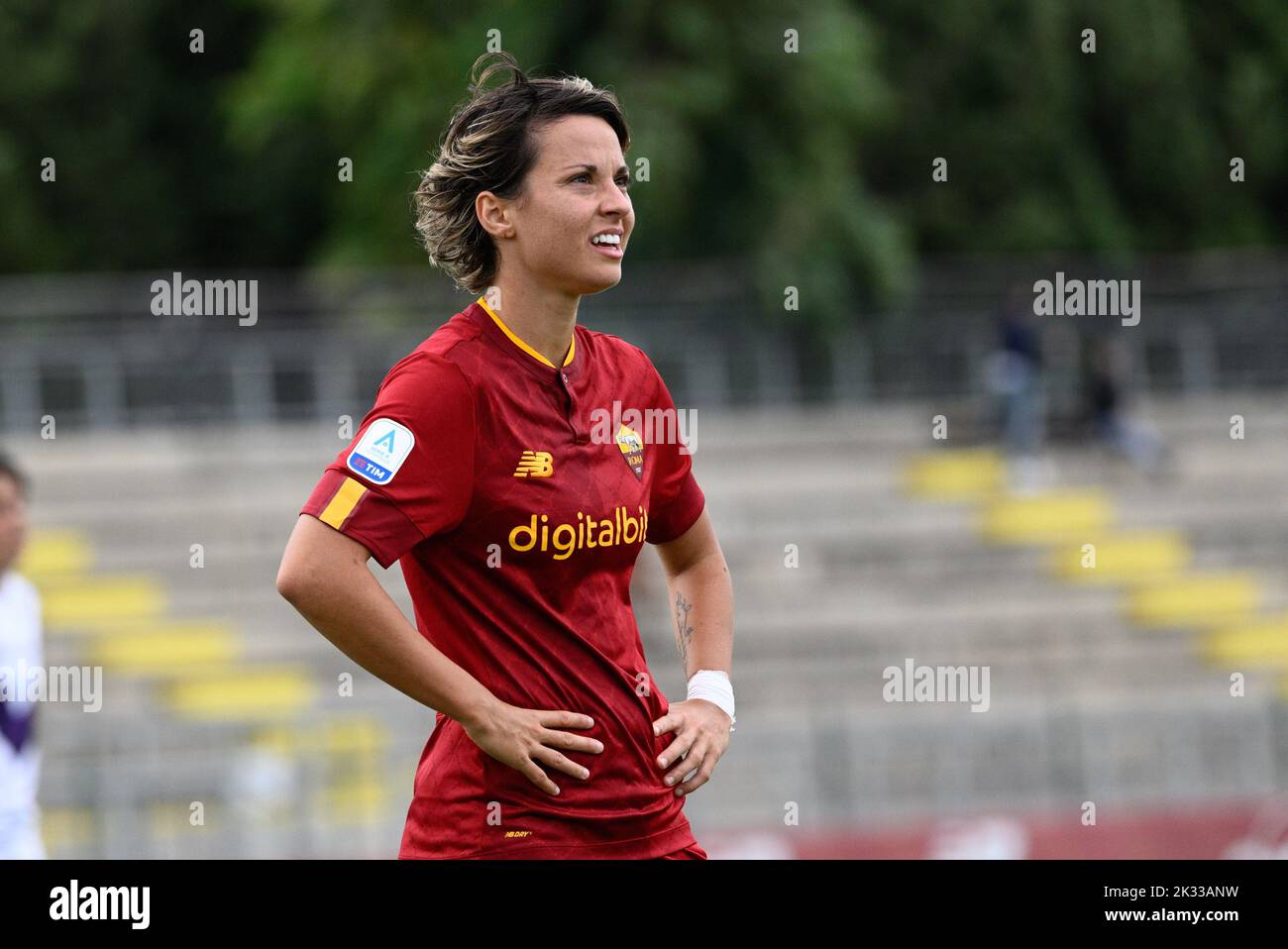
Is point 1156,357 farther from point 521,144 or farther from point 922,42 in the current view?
point 521,144

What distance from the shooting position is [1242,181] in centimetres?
2758

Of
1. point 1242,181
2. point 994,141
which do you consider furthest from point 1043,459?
point 1242,181

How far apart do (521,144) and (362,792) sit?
749 cm

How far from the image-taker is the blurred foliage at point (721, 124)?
20.6 m

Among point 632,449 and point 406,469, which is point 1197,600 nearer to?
point 632,449

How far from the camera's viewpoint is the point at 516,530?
3.64 m

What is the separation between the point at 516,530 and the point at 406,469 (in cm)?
26


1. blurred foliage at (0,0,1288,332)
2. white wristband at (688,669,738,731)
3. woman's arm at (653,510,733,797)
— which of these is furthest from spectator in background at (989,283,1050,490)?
white wristband at (688,669,738,731)

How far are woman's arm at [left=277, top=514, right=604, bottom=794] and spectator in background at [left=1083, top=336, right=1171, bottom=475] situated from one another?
1483 centimetres

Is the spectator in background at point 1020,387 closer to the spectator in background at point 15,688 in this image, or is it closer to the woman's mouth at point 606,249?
the spectator in background at point 15,688

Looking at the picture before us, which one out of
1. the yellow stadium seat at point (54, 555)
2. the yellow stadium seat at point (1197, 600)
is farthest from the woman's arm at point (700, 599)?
the yellow stadium seat at point (1197, 600)

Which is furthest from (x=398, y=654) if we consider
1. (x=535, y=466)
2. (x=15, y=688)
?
(x=15, y=688)

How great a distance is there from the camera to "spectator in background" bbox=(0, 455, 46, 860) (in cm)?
597

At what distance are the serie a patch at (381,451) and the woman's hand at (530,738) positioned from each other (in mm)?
484
